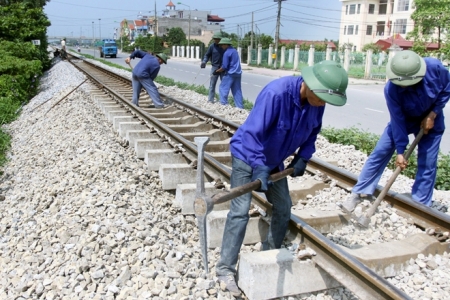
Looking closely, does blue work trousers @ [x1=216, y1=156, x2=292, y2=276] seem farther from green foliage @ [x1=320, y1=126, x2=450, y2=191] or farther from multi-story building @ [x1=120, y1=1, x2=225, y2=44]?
multi-story building @ [x1=120, y1=1, x2=225, y2=44]

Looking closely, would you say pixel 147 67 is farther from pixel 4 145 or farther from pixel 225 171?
pixel 225 171

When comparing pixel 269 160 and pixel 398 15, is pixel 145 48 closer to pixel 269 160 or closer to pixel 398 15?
pixel 269 160

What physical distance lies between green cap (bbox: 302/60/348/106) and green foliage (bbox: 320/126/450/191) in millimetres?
3801

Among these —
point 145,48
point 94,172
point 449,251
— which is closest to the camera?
point 449,251

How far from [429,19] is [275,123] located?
23.7 m

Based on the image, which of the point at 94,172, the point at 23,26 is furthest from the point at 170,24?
the point at 94,172

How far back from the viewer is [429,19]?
23391 mm

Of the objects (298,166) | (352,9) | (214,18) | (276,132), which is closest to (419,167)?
(298,166)

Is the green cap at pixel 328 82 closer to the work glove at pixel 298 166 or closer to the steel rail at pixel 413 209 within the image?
the work glove at pixel 298 166

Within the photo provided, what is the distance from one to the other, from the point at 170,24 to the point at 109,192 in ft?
357

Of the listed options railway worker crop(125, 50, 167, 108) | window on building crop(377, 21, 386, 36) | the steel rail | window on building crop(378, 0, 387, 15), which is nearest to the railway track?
the steel rail

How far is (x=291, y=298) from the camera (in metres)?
3.30

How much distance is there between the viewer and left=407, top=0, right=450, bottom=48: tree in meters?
22.7

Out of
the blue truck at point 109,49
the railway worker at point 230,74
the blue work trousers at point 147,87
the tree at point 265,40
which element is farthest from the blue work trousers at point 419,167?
the blue truck at point 109,49
